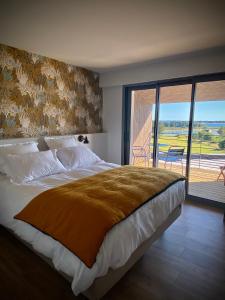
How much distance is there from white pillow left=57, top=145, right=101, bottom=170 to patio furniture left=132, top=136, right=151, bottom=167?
1338 millimetres

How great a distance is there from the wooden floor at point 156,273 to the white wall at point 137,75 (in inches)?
89.6

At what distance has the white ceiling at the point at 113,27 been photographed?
1.70m

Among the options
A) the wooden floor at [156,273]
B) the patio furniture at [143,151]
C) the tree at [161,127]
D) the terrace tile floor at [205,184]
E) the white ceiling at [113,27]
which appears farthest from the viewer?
the patio furniture at [143,151]

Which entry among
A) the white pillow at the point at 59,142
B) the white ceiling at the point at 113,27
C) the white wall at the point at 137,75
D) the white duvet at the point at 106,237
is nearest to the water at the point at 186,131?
the white wall at the point at 137,75

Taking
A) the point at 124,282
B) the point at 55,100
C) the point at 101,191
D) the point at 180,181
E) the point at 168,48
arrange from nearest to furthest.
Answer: the point at 124,282 → the point at 101,191 → the point at 180,181 → the point at 168,48 → the point at 55,100

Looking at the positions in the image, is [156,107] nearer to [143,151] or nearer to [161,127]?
[161,127]


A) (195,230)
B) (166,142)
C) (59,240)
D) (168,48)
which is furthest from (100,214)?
(166,142)

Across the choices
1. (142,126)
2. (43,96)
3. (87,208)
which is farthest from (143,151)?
(87,208)

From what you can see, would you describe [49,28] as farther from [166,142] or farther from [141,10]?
[166,142]

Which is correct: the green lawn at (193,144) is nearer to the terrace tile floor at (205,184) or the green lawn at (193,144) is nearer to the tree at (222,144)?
the tree at (222,144)

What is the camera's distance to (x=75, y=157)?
9.43 feet

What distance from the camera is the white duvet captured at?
4.17 ft

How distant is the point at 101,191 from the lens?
1784 millimetres

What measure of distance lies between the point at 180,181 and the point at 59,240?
5.27 ft
